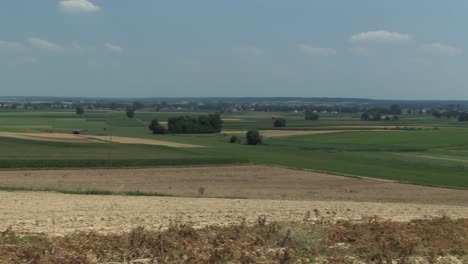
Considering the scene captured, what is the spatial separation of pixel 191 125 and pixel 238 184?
74997mm

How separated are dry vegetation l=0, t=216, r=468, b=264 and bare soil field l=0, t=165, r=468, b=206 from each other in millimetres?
15086

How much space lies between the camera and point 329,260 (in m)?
10.6

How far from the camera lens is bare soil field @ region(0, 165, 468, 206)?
102 feet

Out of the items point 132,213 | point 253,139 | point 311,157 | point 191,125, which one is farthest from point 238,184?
point 191,125

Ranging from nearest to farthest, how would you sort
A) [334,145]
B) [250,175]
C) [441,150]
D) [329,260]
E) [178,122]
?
[329,260] → [250,175] → [441,150] → [334,145] → [178,122]

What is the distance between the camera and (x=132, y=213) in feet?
58.0

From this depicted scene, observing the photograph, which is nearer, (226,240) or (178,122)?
(226,240)

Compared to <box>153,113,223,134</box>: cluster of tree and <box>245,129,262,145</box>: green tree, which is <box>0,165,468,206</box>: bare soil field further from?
<box>153,113,223,134</box>: cluster of tree

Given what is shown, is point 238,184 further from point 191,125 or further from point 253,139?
point 191,125

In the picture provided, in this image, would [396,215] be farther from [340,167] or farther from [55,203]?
[340,167]

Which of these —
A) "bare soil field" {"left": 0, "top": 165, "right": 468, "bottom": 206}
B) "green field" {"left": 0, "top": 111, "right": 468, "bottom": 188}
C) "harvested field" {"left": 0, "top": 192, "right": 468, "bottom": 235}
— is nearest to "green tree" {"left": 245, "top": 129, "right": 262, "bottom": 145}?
"green field" {"left": 0, "top": 111, "right": 468, "bottom": 188}

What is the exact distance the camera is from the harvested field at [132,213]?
48.3 ft

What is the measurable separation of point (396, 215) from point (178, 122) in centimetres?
9220

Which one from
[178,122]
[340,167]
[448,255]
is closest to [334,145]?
[340,167]
